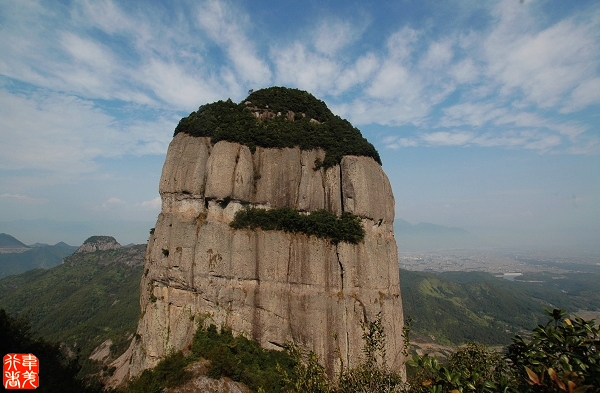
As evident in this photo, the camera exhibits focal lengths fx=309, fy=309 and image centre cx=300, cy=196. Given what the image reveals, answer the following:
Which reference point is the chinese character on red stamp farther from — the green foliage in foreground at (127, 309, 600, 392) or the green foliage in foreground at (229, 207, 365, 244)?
the green foliage in foreground at (229, 207, 365, 244)

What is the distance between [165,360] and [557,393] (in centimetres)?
2485

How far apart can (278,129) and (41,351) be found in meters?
27.3

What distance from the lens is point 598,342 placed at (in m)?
6.57

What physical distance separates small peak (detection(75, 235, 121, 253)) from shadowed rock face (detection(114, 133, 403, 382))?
7258 inches

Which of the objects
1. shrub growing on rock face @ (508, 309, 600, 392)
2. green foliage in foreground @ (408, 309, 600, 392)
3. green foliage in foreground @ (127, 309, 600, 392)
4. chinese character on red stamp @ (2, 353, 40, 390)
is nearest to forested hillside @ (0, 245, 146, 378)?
green foliage in foreground @ (127, 309, 600, 392)

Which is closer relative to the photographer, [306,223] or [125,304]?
[306,223]

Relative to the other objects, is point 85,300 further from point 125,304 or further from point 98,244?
point 98,244

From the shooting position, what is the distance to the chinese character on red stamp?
43.4 ft

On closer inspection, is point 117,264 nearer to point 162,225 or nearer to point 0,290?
point 0,290

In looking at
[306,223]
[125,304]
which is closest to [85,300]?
[125,304]

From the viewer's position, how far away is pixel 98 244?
606 ft

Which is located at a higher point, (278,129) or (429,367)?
(278,129)

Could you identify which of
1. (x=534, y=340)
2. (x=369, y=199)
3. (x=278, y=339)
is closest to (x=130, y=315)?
(x=278, y=339)

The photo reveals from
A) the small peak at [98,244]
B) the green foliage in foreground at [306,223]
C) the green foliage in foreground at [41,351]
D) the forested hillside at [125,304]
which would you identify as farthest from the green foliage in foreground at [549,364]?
the small peak at [98,244]
